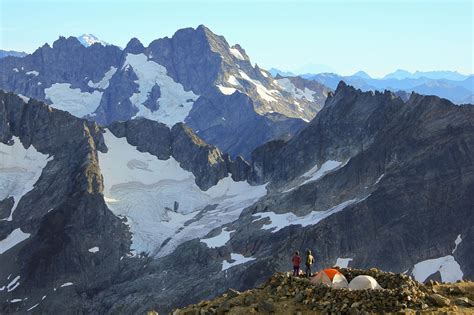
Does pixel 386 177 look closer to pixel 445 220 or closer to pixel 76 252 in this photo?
pixel 445 220

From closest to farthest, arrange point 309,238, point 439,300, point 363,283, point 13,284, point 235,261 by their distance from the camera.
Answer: point 439,300 < point 363,283 < point 309,238 < point 235,261 < point 13,284

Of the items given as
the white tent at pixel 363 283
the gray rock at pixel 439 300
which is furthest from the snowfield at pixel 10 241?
the gray rock at pixel 439 300

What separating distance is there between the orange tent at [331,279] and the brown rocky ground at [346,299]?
0.96m

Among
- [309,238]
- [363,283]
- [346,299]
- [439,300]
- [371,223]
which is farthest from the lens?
[371,223]

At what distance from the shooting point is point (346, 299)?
4009 cm

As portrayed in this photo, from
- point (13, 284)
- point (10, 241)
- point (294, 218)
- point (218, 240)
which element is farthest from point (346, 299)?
point (10, 241)

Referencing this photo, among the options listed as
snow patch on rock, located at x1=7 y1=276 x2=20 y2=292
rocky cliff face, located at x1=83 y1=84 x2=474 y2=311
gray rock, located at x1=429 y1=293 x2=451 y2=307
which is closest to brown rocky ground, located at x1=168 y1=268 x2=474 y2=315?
gray rock, located at x1=429 y1=293 x2=451 y2=307

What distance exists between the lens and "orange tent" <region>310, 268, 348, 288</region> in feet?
148

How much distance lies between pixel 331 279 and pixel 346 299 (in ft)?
17.6

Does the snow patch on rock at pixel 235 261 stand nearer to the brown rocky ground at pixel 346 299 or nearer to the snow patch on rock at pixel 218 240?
the snow patch on rock at pixel 218 240

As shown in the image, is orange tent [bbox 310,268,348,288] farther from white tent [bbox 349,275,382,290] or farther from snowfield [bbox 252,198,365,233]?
snowfield [bbox 252,198,365,233]

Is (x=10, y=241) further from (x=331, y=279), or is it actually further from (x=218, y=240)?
(x=331, y=279)

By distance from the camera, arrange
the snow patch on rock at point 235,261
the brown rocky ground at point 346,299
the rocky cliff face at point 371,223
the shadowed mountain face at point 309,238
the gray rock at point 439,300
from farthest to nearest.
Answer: the snow patch on rock at point 235,261, the shadowed mountain face at point 309,238, the rocky cliff face at point 371,223, the gray rock at point 439,300, the brown rocky ground at point 346,299

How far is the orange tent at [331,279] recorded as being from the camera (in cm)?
4497
